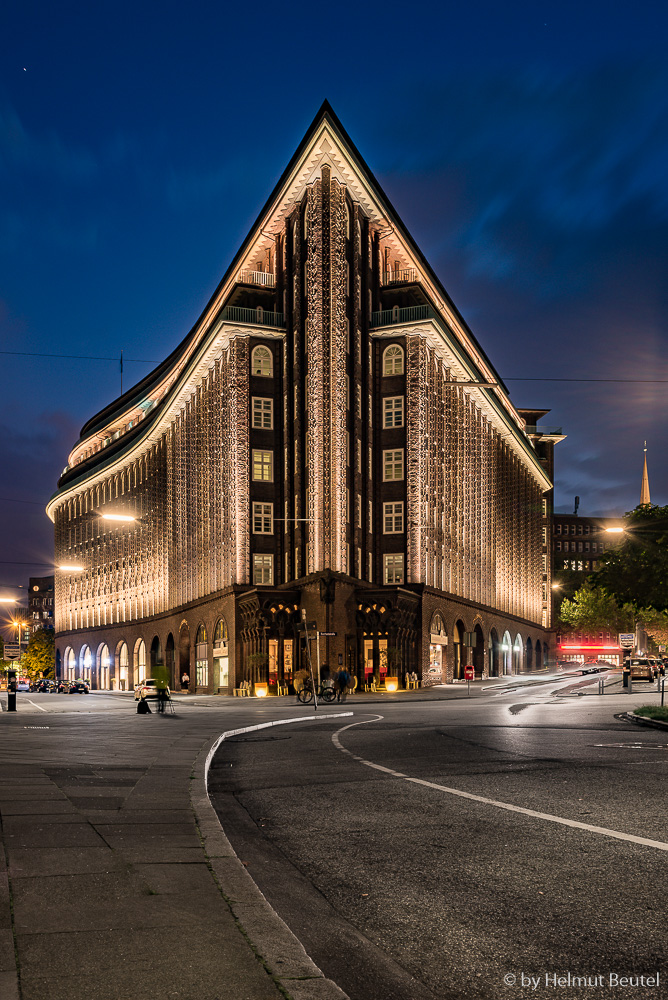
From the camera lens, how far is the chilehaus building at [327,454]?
6147 centimetres

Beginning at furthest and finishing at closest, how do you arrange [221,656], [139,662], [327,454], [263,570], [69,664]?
[69,664]
[139,662]
[221,656]
[263,570]
[327,454]

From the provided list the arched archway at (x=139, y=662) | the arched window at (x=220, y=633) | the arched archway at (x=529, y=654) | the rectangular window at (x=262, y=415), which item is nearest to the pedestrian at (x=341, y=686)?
the arched window at (x=220, y=633)

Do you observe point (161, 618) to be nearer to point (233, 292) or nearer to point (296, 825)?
point (233, 292)

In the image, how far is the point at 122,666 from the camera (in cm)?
10325

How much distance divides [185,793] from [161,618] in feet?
257

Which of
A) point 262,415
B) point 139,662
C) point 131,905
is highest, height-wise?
point 262,415

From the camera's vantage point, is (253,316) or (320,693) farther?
(253,316)

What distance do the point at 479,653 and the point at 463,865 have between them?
252 feet

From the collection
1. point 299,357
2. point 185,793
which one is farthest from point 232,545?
point 185,793

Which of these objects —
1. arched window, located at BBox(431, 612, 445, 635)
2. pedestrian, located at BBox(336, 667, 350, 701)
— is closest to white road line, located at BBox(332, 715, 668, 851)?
pedestrian, located at BBox(336, 667, 350, 701)

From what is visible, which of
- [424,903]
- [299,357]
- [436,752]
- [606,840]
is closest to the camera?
[424,903]

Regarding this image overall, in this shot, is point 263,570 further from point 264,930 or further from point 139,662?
point 264,930

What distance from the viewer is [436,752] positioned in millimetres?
17375

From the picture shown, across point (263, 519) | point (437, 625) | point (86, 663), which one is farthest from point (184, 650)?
point (86, 663)
